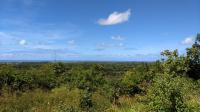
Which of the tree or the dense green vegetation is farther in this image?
the tree

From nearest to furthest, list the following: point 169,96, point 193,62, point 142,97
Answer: point 169,96, point 142,97, point 193,62

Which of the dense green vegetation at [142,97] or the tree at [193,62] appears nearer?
the dense green vegetation at [142,97]

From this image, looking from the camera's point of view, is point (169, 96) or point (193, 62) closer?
point (169, 96)

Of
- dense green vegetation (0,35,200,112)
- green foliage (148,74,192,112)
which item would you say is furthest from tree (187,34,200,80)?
green foliage (148,74,192,112)

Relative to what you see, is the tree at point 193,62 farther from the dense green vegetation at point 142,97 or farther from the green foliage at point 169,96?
the green foliage at point 169,96

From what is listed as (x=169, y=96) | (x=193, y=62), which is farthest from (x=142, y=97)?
(x=193, y=62)

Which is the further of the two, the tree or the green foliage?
the tree

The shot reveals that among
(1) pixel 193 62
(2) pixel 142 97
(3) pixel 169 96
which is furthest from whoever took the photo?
(1) pixel 193 62

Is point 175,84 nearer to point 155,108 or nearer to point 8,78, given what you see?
point 155,108

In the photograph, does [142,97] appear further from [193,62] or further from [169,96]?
[193,62]

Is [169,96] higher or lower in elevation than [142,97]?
higher

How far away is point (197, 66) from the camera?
20844mm

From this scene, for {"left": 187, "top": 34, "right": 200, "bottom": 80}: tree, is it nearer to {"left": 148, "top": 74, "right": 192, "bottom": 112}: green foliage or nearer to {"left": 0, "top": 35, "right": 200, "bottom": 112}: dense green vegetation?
{"left": 0, "top": 35, "right": 200, "bottom": 112}: dense green vegetation

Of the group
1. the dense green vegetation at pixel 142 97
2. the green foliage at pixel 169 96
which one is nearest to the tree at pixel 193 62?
the dense green vegetation at pixel 142 97
